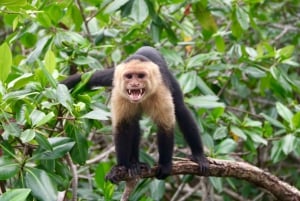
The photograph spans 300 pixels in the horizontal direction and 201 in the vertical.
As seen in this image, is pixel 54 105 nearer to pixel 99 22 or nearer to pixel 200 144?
pixel 200 144

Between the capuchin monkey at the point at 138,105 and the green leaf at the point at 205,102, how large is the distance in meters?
0.29

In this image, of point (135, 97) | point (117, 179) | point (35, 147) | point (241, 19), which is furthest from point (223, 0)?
point (35, 147)

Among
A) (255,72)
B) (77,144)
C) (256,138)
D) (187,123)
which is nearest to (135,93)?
(77,144)

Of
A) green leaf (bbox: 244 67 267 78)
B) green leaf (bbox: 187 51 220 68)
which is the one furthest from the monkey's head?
green leaf (bbox: 244 67 267 78)

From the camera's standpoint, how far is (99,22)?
14.5ft

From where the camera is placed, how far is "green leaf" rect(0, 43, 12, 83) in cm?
265

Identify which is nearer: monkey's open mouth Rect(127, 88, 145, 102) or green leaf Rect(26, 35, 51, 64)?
monkey's open mouth Rect(127, 88, 145, 102)

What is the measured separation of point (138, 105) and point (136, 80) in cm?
20

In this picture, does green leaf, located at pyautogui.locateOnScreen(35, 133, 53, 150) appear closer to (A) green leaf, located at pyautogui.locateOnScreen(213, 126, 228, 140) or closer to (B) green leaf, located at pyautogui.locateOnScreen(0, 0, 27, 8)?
(B) green leaf, located at pyautogui.locateOnScreen(0, 0, 27, 8)

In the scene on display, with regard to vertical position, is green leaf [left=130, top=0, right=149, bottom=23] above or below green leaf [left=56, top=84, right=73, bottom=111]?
above

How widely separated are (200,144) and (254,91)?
1894 millimetres

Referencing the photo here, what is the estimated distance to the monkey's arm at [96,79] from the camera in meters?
3.20

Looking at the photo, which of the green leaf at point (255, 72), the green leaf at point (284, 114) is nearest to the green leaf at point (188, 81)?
the green leaf at point (255, 72)

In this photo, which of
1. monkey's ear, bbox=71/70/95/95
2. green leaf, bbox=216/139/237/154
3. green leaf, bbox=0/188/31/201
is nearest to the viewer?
green leaf, bbox=0/188/31/201
